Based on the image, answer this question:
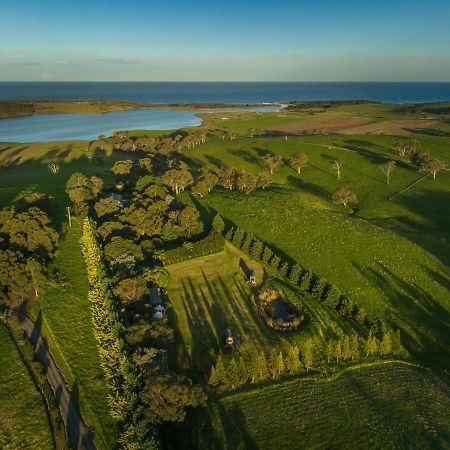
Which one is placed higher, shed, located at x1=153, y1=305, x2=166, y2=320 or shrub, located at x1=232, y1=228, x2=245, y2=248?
shrub, located at x1=232, y1=228, x2=245, y2=248

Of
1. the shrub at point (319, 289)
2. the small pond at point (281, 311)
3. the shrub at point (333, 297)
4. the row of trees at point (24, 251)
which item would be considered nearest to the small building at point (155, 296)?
the row of trees at point (24, 251)

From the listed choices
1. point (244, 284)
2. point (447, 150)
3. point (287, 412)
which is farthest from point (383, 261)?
point (447, 150)

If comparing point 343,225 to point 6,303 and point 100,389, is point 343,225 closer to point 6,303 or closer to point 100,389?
point 100,389

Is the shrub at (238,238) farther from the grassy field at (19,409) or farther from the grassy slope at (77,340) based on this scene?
the grassy field at (19,409)

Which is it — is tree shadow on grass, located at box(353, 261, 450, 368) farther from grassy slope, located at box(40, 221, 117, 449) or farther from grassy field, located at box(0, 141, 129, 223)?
grassy field, located at box(0, 141, 129, 223)

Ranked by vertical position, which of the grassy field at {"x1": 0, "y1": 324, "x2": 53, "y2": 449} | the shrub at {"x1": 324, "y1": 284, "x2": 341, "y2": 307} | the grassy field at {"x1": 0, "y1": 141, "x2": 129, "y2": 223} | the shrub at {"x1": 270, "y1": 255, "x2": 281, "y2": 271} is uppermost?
the grassy field at {"x1": 0, "y1": 141, "x2": 129, "y2": 223}

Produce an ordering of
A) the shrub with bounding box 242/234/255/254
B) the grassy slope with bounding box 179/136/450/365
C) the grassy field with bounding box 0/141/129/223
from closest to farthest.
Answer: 1. the grassy slope with bounding box 179/136/450/365
2. the shrub with bounding box 242/234/255/254
3. the grassy field with bounding box 0/141/129/223

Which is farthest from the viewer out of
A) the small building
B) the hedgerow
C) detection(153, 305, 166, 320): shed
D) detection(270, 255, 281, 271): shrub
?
detection(270, 255, 281, 271): shrub

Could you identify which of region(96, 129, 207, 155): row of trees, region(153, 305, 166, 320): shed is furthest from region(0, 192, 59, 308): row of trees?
region(96, 129, 207, 155): row of trees
